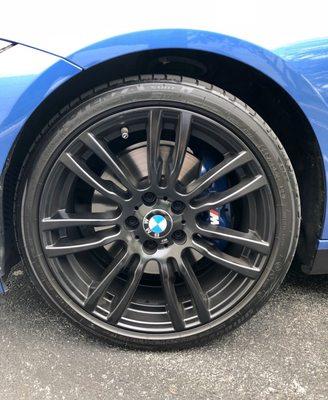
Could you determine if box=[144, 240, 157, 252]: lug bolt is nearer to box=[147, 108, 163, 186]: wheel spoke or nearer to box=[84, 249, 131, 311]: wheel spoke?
box=[84, 249, 131, 311]: wheel spoke

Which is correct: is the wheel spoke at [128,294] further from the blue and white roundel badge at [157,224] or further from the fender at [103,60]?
the fender at [103,60]

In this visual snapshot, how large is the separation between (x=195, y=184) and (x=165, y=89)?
39 centimetres

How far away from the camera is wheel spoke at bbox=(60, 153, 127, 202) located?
1693 mm

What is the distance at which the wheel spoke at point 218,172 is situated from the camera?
169 cm

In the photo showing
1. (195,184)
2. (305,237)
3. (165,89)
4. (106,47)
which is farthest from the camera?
(305,237)

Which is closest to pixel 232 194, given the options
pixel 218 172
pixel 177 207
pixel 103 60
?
pixel 218 172

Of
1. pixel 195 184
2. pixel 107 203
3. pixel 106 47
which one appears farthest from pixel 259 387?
pixel 106 47

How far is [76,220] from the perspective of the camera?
1.77 metres

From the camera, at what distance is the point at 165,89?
5.35 ft

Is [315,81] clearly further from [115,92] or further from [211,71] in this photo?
[115,92]

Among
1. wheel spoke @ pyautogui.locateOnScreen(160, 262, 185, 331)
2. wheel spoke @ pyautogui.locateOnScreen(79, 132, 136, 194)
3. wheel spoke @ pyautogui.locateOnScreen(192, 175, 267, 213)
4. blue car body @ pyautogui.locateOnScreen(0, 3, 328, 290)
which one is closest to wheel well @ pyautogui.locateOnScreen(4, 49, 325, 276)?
blue car body @ pyautogui.locateOnScreen(0, 3, 328, 290)

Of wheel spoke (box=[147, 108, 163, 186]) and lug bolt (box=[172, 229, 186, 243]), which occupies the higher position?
wheel spoke (box=[147, 108, 163, 186])

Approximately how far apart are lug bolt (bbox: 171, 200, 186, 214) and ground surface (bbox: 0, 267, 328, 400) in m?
0.64

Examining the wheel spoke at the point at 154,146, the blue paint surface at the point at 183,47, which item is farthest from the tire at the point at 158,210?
the blue paint surface at the point at 183,47
